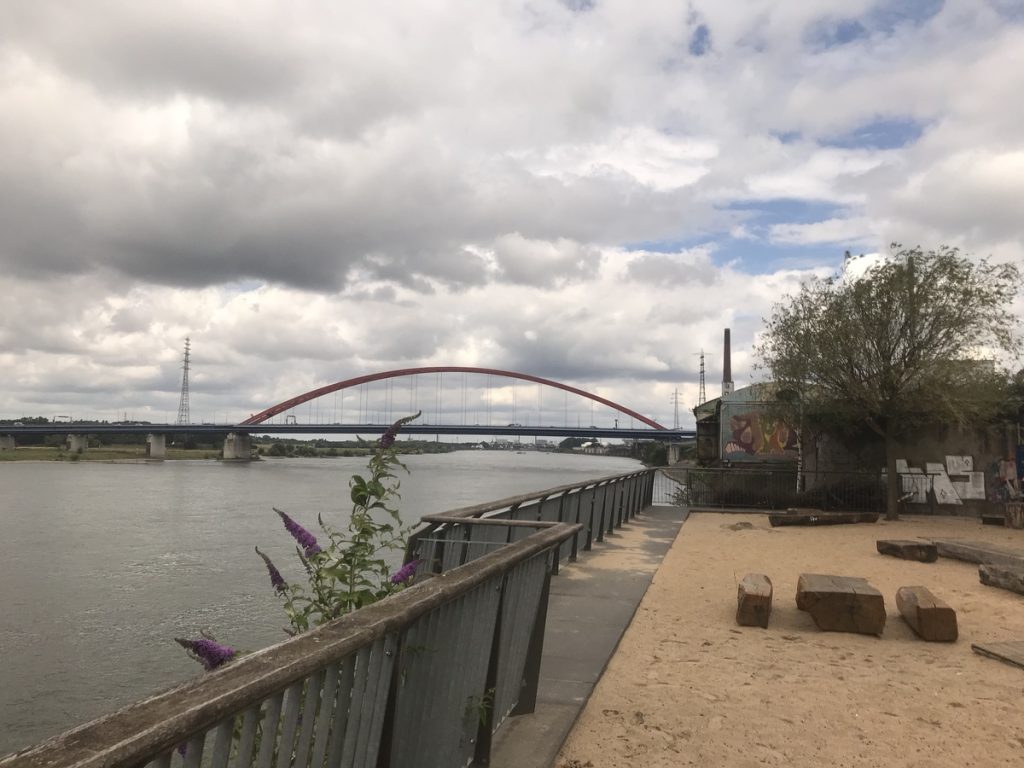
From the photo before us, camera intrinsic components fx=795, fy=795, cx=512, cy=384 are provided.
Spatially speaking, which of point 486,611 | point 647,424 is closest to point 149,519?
point 486,611

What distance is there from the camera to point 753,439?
27969mm

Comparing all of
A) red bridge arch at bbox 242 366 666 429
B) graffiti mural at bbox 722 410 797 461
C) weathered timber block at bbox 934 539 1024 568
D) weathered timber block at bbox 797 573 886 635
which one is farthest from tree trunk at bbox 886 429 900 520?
red bridge arch at bbox 242 366 666 429

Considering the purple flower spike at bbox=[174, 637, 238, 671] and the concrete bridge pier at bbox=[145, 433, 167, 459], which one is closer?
the purple flower spike at bbox=[174, 637, 238, 671]

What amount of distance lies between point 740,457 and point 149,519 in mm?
21367

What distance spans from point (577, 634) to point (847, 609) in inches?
88.0

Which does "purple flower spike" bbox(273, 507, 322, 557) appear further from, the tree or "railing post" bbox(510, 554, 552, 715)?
the tree

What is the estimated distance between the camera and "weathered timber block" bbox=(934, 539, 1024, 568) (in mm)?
9222

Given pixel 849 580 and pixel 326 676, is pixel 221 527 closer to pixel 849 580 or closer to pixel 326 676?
pixel 849 580

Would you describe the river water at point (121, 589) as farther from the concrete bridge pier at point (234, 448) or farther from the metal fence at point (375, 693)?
the concrete bridge pier at point (234, 448)

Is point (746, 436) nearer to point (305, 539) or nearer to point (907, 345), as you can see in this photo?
point (907, 345)

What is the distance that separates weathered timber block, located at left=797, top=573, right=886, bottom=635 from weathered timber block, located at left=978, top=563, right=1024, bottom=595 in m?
2.72

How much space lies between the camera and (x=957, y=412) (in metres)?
16.1

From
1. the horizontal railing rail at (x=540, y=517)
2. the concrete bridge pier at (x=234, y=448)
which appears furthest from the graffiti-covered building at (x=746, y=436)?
the concrete bridge pier at (x=234, y=448)

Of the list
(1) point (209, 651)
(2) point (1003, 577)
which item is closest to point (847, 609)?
(2) point (1003, 577)
